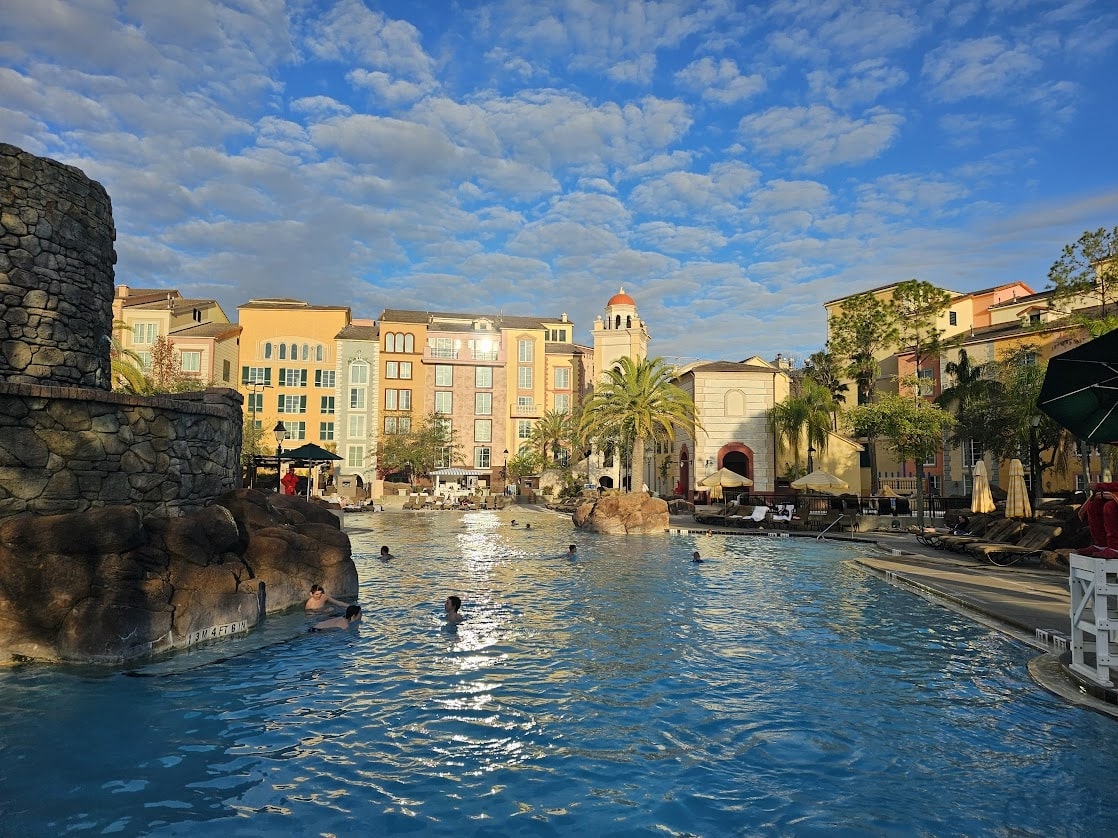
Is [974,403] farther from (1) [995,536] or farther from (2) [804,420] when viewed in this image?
(1) [995,536]

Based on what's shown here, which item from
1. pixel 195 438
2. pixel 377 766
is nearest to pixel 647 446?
pixel 195 438

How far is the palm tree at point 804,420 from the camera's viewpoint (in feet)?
137

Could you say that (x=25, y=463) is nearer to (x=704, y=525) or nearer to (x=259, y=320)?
(x=704, y=525)

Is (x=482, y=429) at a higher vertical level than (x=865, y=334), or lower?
lower

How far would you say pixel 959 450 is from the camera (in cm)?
4269

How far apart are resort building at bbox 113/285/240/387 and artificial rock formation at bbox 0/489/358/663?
47759mm

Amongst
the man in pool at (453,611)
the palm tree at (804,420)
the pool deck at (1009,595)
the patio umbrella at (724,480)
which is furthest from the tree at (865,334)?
the man in pool at (453,611)

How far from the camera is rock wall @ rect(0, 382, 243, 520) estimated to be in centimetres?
880

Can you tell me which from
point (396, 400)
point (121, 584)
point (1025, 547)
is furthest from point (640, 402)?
point (396, 400)

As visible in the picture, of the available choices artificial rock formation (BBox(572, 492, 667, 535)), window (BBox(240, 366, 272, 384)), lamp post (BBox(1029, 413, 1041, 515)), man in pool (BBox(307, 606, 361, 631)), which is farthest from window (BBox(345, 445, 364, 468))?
man in pool (BBox(307, 606, 361, 631))

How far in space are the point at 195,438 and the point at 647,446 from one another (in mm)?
44111

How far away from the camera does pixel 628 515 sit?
91.5 feet

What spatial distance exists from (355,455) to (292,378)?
8938 mm

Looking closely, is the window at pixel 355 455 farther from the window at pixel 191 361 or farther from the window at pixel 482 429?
the window at pixel 191 361
